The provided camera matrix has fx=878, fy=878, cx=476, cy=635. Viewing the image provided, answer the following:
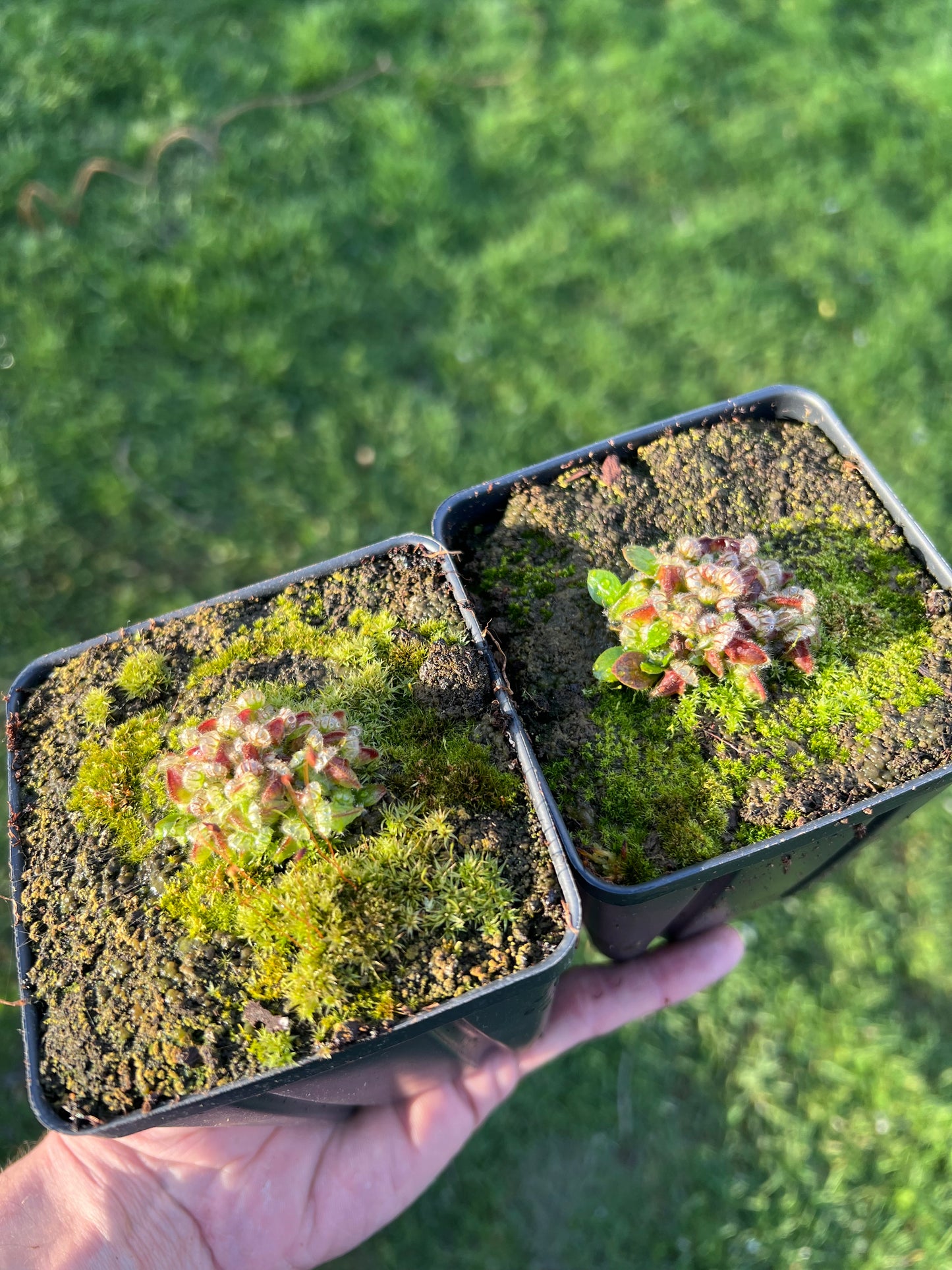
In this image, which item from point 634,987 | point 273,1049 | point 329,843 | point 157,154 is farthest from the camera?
point 157,154

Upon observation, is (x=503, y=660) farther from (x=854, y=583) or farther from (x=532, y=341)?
(x=532, y=341)

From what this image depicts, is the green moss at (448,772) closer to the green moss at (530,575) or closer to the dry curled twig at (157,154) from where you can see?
the green moss at (530,575)

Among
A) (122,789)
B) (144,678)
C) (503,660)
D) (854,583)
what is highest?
(854,583)

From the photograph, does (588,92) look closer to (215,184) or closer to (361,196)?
(361,196)

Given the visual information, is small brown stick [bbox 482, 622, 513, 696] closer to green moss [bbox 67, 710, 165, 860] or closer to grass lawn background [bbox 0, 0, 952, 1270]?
green moss [bbox 67, 710, 165, 860]

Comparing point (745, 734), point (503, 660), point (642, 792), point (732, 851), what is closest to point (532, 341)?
point (503, 660)

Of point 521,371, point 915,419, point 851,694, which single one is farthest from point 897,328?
point 851,694

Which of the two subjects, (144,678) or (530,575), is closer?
(144,678)

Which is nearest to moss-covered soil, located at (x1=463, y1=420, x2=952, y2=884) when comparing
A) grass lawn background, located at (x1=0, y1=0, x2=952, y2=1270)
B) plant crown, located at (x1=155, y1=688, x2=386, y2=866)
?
plant crown, located at (x1=155, y1=688, x2=386, y2=866)
